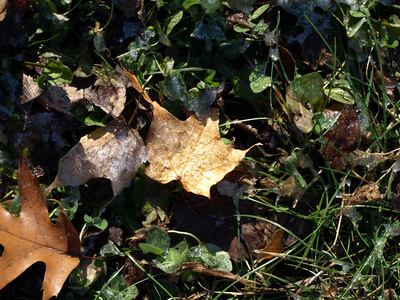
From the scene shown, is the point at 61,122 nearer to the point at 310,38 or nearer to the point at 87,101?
the point at 87,101

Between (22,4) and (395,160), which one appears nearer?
(22,4)

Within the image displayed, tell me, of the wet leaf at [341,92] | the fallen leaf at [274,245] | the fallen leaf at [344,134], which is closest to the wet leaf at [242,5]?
the wet leaf at [341,92]

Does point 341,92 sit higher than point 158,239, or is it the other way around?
point 341,92

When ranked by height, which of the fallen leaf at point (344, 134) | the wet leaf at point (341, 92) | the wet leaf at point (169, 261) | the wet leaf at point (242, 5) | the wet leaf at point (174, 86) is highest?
the wet leaf at point (242, 5)

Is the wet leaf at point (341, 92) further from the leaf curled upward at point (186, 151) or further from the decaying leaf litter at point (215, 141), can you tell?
the leaf curled upward at point (186, 151)

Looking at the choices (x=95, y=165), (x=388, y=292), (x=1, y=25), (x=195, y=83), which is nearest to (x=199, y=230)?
(x=95, y=165)

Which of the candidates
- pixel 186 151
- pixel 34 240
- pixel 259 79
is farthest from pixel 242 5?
pixel 34 240

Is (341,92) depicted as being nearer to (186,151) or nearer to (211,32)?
(211,32)
